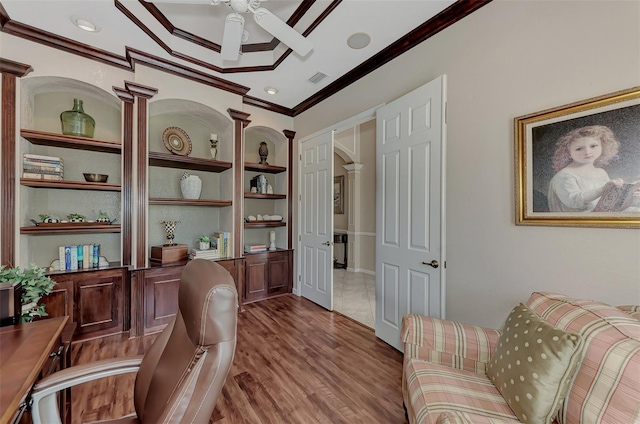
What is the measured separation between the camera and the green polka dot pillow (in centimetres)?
99

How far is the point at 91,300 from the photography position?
2553 millimetres

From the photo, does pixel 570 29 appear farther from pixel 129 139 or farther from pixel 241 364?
pixel 129 139

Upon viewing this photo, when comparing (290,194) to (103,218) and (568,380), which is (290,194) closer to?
(103,218)

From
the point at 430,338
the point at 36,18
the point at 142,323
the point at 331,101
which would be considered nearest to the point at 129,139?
the point at 36,18

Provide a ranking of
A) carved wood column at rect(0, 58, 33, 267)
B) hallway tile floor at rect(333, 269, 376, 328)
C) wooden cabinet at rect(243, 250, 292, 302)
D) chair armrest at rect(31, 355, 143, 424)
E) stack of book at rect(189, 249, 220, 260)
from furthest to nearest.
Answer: wooden cabinet at rect(243, 250, 292, 302), hallway tile floor at rect(333, 269, 376, 328), stack of book at rect(189, 249, 220, 260), carved wood column at rect(0, 58, 33, 267), chair armrest at rect(31, 355, 143, 424)

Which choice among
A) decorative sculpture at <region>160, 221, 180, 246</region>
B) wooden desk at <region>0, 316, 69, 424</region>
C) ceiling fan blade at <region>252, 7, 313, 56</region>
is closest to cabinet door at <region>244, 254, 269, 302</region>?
decorative sculpture at <region>160, 221, 180, 246</region>

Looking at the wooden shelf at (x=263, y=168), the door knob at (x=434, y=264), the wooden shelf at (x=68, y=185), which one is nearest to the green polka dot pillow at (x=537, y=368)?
the door knob at (x=434, y=264)

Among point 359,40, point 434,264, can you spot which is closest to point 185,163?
point 359,40

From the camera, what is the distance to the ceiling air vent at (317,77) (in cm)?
307

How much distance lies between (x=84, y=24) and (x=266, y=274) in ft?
10.8

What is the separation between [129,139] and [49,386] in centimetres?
258

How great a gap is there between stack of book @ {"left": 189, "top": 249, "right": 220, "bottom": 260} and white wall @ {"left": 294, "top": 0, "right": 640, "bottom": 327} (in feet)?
8.88

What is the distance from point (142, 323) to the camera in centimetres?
272

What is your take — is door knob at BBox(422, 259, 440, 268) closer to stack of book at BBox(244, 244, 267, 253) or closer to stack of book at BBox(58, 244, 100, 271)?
stack of book at BBox(244, 244, 267, 253)
